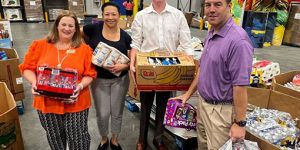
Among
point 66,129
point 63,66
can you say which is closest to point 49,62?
point 63,66

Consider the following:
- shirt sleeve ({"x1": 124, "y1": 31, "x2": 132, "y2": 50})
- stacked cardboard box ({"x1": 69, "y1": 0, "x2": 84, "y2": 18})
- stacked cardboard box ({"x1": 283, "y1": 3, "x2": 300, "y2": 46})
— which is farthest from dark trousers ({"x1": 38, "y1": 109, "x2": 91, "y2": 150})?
stacked cardboard box ({"x1": 69, "y1": 0, "x2": 84, "y2": 18})

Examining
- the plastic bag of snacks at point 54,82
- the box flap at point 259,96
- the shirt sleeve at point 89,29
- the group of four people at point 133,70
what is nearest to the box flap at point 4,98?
the group of four people at point 133,70

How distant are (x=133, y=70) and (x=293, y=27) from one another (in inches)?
290

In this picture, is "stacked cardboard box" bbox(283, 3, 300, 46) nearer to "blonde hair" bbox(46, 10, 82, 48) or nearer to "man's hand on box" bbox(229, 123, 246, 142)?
"man's hand on box" bbox(229, 123, 246, 142)

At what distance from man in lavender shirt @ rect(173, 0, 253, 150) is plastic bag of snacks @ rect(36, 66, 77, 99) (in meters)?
0.85

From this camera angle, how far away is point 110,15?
1.80 metres

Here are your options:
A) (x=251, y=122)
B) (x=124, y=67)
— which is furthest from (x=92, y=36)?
(x=251, y=122)

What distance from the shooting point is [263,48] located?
7.00m

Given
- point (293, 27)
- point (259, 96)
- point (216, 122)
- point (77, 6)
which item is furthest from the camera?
point (77, 6)

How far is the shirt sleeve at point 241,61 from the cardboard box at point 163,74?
1.86 feet

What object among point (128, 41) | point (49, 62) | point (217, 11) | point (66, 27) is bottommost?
point (49, 62)

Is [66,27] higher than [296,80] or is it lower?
higher

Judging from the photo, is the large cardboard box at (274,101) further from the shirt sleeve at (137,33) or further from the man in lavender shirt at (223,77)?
the shirt sleeve at (137,33)

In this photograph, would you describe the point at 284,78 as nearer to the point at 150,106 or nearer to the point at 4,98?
the point at 150,106
